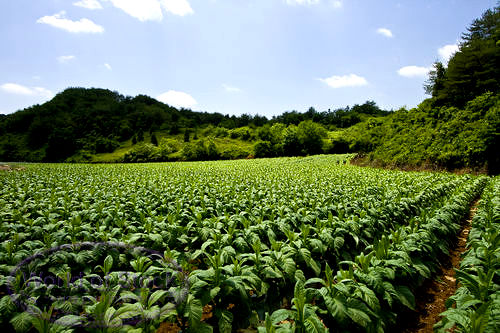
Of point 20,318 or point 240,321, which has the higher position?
point 20,318

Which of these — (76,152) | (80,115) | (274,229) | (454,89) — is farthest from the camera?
(80,115)

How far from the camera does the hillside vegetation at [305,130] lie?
23.9 meters

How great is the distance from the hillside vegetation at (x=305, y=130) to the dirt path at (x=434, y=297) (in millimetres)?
20518

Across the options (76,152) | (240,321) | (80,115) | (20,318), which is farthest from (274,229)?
(80,115)

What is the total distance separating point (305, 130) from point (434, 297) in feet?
202

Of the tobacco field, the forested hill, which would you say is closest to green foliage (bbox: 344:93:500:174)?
the tobacco field

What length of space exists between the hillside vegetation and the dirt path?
20.5 meters

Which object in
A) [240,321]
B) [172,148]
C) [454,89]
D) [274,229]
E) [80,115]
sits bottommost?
[240,321]

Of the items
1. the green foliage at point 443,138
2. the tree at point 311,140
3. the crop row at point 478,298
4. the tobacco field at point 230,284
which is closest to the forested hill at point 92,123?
the tree at point 311,140

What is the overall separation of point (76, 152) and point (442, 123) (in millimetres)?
88486

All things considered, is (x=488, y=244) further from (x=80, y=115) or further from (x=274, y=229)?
(x=80, y=115)

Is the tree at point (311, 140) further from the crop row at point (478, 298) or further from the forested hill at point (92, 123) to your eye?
the crop row at point (478, 298)

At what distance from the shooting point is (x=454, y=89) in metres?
33.9

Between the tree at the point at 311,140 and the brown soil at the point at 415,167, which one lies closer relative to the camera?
the brown soil at the point at 415,167
